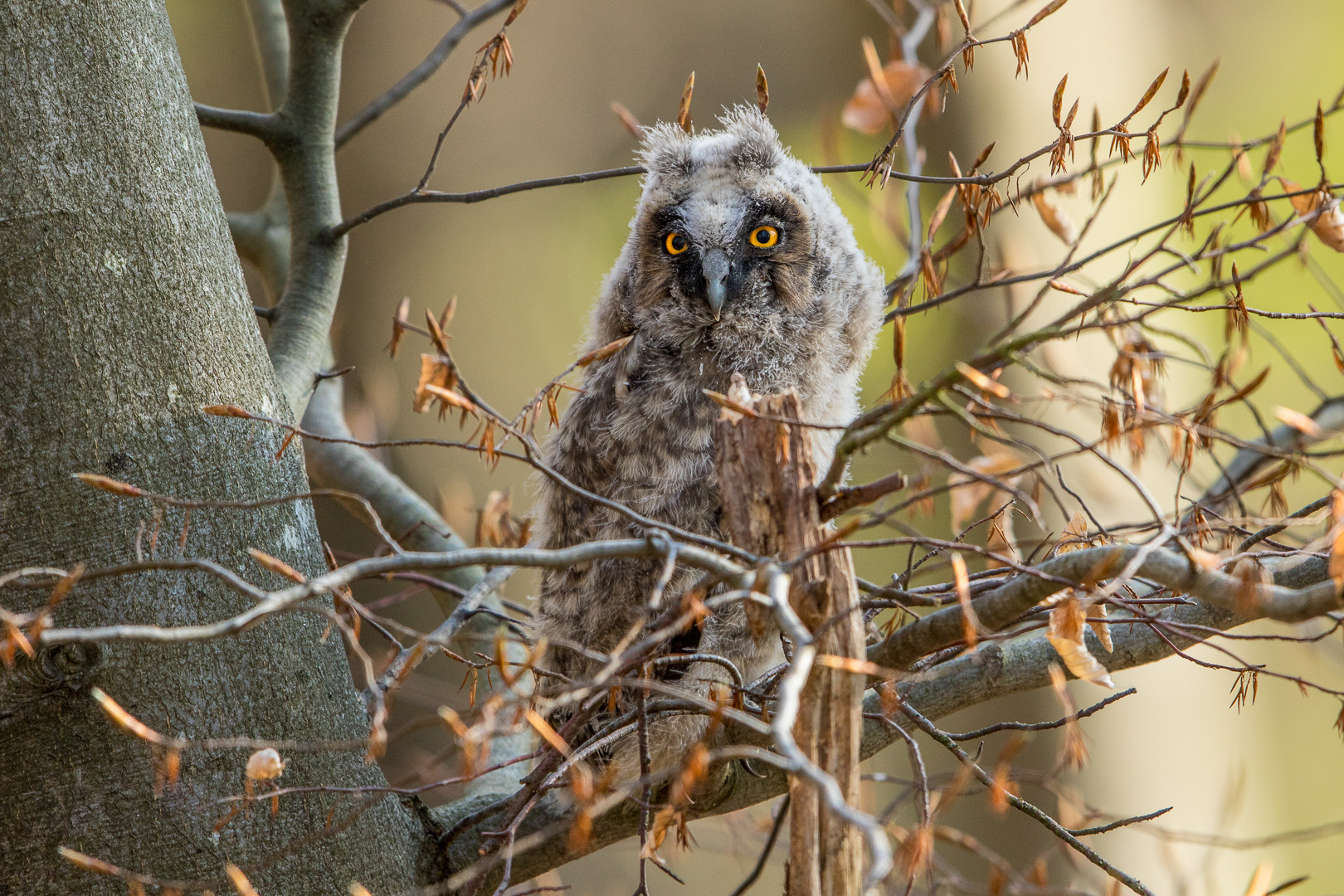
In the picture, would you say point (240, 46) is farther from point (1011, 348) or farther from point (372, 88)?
point (1011, 348)

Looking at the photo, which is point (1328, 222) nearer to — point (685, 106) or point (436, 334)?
point (685, 106)

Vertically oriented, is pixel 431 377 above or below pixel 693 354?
below

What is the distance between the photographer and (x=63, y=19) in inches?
52.3

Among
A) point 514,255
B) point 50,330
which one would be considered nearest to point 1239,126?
point 514,255

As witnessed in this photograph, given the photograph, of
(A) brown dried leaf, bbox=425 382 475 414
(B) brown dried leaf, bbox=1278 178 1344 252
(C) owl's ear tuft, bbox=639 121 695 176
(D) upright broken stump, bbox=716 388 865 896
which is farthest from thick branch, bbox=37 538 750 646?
(C) owl's ear tuft, bbox=639 121 695 176

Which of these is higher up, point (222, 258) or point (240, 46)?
A: point (240, 46)

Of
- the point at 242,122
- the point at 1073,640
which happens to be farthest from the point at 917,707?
the point at 242,122

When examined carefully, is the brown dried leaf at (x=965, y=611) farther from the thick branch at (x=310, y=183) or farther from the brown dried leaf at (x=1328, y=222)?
the thick branch at (x=310, y=183)

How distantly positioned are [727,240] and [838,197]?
257cm

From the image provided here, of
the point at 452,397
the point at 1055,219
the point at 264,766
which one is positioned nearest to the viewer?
the point at 264,766

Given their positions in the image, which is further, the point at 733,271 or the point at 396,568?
the point at 733,271

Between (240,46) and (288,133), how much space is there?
2.86 meters

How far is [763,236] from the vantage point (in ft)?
6.57

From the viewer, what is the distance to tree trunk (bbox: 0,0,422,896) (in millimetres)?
1270
